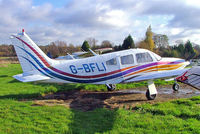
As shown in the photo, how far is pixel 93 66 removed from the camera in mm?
7965

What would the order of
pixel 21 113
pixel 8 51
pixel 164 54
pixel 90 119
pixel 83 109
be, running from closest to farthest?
pixel 90 119, pixel 21 113, pixel 83 109, pixel 164 54, pixel 8 51

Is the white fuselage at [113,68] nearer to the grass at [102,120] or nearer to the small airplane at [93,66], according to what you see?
the small airplane at [93,66]

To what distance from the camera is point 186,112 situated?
5.08 metres

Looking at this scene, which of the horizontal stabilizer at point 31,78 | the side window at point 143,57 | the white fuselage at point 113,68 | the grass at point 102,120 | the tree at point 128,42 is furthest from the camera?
the tree at point 128,42

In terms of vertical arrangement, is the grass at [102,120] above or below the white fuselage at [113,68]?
below

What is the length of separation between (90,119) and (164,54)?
2987cm

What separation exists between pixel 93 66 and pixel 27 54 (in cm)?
346

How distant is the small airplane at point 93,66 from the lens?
25.4 ft

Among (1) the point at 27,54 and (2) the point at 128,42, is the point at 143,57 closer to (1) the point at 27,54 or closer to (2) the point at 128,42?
(1) the point at 27,54

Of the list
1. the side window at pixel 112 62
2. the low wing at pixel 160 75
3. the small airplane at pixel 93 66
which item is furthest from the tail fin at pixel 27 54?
the low wing at pixel 160 75

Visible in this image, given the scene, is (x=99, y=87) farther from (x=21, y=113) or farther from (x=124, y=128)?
(x=124, y=128)

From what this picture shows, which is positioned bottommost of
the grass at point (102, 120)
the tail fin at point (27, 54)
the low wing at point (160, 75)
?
the grass at point (102, 120)

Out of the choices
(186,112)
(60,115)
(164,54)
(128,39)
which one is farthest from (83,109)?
(128,39)

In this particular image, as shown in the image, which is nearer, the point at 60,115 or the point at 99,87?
the point at 60,115
